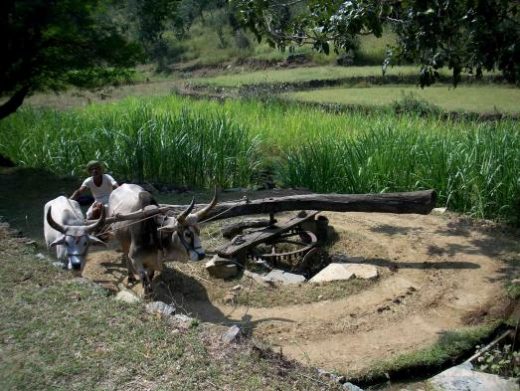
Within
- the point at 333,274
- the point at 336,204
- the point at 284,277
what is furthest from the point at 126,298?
the point at 336,204

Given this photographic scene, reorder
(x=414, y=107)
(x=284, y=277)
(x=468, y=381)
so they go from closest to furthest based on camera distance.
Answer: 1. (x=468, y=381)
2. (x=284, y=277)
3. (x=414, y=107)

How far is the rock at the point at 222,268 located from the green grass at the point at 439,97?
9.96 meters

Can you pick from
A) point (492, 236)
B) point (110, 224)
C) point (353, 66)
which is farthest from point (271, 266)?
point (353, 66)

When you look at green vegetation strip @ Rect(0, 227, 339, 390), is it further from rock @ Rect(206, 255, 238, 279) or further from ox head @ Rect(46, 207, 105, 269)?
rock @ Rect(206, 255, 238, 279)

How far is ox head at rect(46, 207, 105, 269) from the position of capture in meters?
4.99

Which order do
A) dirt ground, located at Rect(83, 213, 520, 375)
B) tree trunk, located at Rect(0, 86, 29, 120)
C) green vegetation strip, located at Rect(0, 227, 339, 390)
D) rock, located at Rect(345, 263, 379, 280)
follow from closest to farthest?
1. green vegetation strip, located at Rect(0, 227, 339, 390)
2. dirt ground, located at Rect(83, 213, 520, 375)
3. rock, located at Rect(345, 263, 379, 280)
4. tree trunk, located at Rect(0, 86, 29, 120)

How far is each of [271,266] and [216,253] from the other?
0.60 m

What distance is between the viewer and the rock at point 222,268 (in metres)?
6.25

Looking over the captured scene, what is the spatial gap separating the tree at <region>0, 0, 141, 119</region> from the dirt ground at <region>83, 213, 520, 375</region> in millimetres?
4329

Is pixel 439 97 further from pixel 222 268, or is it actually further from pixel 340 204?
pixel 222 268

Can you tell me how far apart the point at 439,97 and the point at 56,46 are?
11394 millimetres

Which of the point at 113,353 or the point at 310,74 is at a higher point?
the point at 113,353

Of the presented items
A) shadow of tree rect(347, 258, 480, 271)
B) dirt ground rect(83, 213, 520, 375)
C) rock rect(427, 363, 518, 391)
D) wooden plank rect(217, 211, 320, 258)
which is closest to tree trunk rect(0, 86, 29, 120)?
dirt ground rect(83, 213, 520, 375)

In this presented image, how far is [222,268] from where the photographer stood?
20.5 ft
